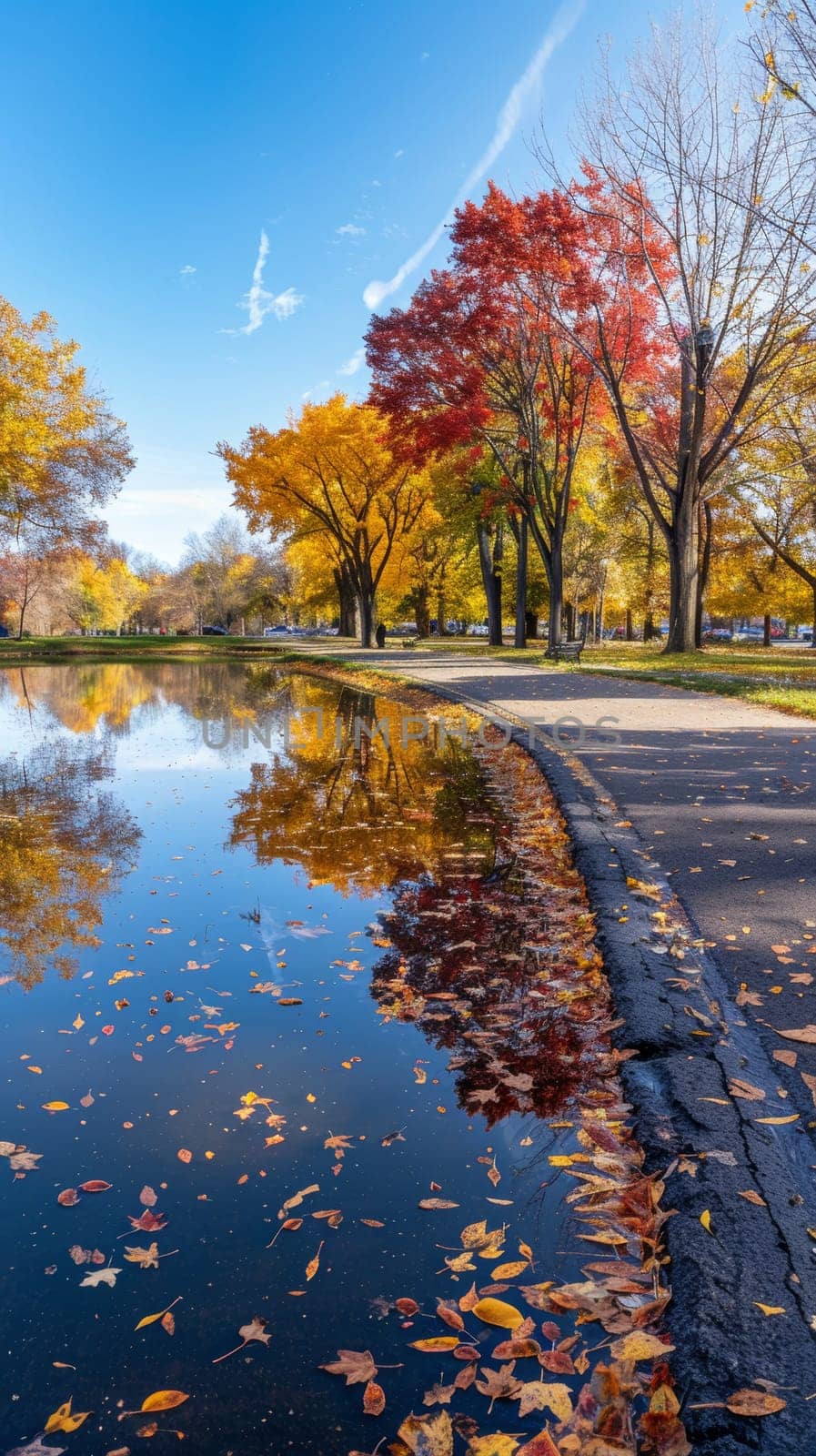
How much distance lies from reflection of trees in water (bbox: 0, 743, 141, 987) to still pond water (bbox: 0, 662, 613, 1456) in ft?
0.10

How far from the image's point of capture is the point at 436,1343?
2.01m

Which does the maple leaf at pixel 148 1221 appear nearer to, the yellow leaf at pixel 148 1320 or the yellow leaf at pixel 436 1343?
the yellow leaf at pixel 148 1320

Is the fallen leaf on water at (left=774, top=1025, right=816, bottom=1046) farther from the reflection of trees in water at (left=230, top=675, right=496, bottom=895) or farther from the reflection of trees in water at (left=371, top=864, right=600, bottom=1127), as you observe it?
the reflection of trees in water at (left=230, top=675, right=496, bottom=895)

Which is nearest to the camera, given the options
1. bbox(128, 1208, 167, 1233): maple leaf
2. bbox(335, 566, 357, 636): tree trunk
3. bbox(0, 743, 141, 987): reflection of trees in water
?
bbox(128, 1208, 167, 1233): maple leaf

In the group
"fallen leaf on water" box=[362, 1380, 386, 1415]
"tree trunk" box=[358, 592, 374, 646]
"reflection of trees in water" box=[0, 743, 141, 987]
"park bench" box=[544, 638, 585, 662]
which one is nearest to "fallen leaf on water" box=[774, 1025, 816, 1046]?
"fallen leaf on water" box=[362, 1380, 386, 1415]

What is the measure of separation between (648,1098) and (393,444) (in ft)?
81.8

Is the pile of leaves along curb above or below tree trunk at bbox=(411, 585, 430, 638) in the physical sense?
below

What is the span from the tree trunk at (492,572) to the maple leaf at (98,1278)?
3316 centimetres

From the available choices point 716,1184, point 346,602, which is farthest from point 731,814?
point 346,602

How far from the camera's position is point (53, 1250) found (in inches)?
91.7

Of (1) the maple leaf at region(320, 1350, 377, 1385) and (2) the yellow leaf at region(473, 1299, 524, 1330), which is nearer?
(1) the maple leaf at region(320, 1350, 377, 1385)

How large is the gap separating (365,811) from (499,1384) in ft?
19.0

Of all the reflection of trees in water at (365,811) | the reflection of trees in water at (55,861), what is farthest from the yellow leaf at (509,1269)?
the reflection of trees in water at (365,811)

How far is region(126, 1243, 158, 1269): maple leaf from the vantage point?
2271mm
